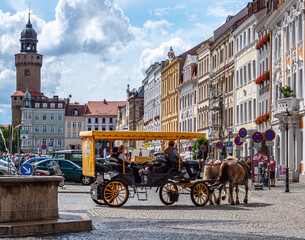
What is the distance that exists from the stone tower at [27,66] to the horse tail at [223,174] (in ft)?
559

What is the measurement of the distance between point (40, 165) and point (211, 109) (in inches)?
1333

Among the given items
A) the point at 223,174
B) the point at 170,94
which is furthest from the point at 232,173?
the point at 170,94

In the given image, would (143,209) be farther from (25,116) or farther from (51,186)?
(25,116)

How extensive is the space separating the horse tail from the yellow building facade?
68957mm

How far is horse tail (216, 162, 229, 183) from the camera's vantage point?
73.5 ft

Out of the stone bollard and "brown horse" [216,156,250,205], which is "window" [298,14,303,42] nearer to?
"brown horse" [216,156,250,205]

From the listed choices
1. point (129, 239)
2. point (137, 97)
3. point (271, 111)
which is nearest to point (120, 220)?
point (129, 239)

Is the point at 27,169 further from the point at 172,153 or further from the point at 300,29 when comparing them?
the point at 300,29

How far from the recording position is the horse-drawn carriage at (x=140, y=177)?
21.7 m

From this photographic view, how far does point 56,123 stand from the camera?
18762 cm

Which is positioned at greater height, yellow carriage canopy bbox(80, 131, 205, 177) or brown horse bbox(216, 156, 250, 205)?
yellow carriage canopy bbox(80, 131, 205, 177)

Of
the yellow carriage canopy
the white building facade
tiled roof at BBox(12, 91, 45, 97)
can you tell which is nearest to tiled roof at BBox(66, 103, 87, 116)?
tiled roof at BBox(12, 91, 45, 97)

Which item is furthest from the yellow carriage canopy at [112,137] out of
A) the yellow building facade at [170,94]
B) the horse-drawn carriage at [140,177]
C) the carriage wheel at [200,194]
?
the yellow building facade at [170,94]

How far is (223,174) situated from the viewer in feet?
73.8
